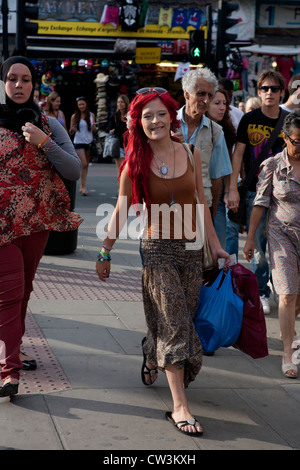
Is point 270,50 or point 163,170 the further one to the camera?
point 270,50

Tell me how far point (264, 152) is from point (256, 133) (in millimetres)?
206

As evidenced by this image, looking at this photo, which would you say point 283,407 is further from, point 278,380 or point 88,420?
point 88,420

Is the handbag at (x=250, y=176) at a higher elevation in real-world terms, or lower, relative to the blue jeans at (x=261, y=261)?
higher

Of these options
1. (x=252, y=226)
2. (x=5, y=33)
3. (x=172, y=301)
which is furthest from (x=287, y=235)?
(x=5, y=33)

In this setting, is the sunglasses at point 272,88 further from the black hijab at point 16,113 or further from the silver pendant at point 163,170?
the black hijab at point 16,113

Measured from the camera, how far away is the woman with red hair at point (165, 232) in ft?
12.9

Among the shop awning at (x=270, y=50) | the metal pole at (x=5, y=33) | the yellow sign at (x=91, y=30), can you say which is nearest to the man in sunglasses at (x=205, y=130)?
the metal pole at (x=5, y=33)

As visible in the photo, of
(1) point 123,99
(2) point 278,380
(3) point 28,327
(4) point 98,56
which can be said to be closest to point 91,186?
(1) point 123,99

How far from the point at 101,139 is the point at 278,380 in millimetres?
16864

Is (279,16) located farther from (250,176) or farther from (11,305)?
(11,305)

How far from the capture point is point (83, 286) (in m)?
7.01

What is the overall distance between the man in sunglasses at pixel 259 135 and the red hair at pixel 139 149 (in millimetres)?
1980

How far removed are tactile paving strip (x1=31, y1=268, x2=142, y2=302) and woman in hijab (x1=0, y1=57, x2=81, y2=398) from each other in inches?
90.3

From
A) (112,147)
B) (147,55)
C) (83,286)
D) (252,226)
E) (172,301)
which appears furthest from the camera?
(147,55)
